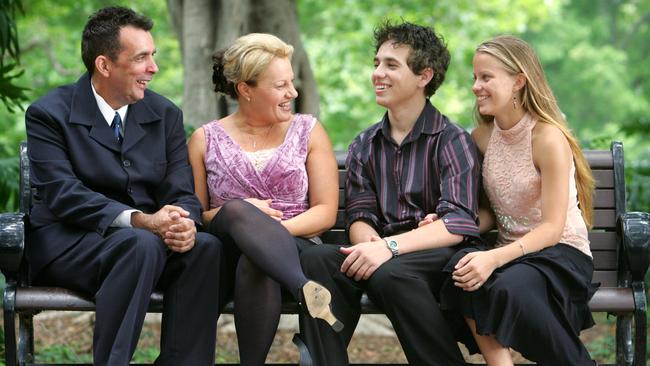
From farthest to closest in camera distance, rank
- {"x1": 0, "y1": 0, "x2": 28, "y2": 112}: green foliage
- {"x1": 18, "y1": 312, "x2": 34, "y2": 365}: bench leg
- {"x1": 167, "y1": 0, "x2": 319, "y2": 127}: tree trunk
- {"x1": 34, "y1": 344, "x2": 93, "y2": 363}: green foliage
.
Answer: {"x1": 167, "y1": 0, "x2": 319, "y2": 127}: tree trunk
{"x1": 34, "y1": 344, "x2": 93, "y2": 363}: green foliage
{"x1": 0, "y1": 0, "x2": 28, "y2": 112}: green foliage
{"x1": 18, "y1": 312, "x2": 34, "y2": 365}: bench leg

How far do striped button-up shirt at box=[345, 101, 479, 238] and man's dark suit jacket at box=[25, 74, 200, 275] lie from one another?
74 cm

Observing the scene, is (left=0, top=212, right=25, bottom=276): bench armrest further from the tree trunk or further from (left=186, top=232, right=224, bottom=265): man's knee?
the tree trunk

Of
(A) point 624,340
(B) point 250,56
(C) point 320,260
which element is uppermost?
(B) point 250,56

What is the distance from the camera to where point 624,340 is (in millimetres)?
4316

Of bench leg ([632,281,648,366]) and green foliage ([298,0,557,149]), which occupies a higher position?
green foliage ([298,0,557,149])

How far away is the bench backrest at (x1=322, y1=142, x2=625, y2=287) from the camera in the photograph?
15.0ft

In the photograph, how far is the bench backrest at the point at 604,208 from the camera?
14.9 feet

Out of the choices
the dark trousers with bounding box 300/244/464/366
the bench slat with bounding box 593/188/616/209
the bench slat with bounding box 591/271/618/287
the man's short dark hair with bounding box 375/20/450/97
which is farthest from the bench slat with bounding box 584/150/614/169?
the dark trousers with bounding box 300/244/464/366

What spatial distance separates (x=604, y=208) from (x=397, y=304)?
49.9 inches

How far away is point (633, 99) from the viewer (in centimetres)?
2252

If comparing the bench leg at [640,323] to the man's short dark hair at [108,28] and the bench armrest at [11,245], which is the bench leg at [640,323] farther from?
the bench armrest at [11,245]

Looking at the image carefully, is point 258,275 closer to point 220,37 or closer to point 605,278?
point 605,278

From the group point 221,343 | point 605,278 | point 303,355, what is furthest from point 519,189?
point 221,343

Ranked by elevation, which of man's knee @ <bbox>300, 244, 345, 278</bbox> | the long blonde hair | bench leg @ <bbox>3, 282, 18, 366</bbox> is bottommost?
bench leg @ <bbox>3, 282, 18, 366</bbox>
